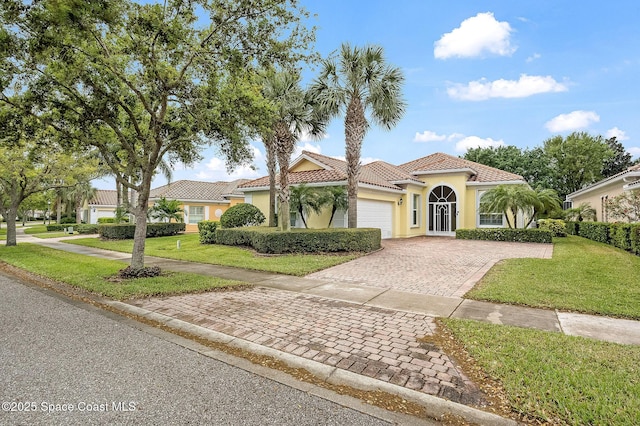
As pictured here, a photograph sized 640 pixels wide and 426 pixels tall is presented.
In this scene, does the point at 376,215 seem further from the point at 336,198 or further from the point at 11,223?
the point at 11,223

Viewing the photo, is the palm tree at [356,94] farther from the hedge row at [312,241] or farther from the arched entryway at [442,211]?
the arched entryway at [442,211]

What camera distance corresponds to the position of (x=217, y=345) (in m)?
4.86

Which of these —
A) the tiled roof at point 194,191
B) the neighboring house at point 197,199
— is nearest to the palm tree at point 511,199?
the neighboring house at point 197,199

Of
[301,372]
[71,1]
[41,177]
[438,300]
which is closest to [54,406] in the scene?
[301,372]

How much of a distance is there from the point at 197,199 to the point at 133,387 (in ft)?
106

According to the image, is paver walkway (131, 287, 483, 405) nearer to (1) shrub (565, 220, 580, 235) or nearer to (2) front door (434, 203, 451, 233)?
(2) front door (434, 203, 451, 233)

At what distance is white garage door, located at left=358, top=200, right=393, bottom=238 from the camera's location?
1891 centimetres

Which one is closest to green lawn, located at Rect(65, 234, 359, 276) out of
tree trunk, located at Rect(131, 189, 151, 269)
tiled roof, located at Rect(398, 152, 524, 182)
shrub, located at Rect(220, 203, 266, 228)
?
shrub, located at Rect(220, 203, 266, 228)

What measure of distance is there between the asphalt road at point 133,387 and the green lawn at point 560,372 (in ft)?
5.12

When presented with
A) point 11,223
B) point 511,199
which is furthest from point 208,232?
point 511,199

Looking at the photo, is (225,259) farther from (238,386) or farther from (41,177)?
(41,177)

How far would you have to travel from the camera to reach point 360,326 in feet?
17.9

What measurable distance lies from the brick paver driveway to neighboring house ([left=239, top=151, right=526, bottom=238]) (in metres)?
4.38

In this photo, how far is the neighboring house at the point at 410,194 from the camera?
1955 centimetres
